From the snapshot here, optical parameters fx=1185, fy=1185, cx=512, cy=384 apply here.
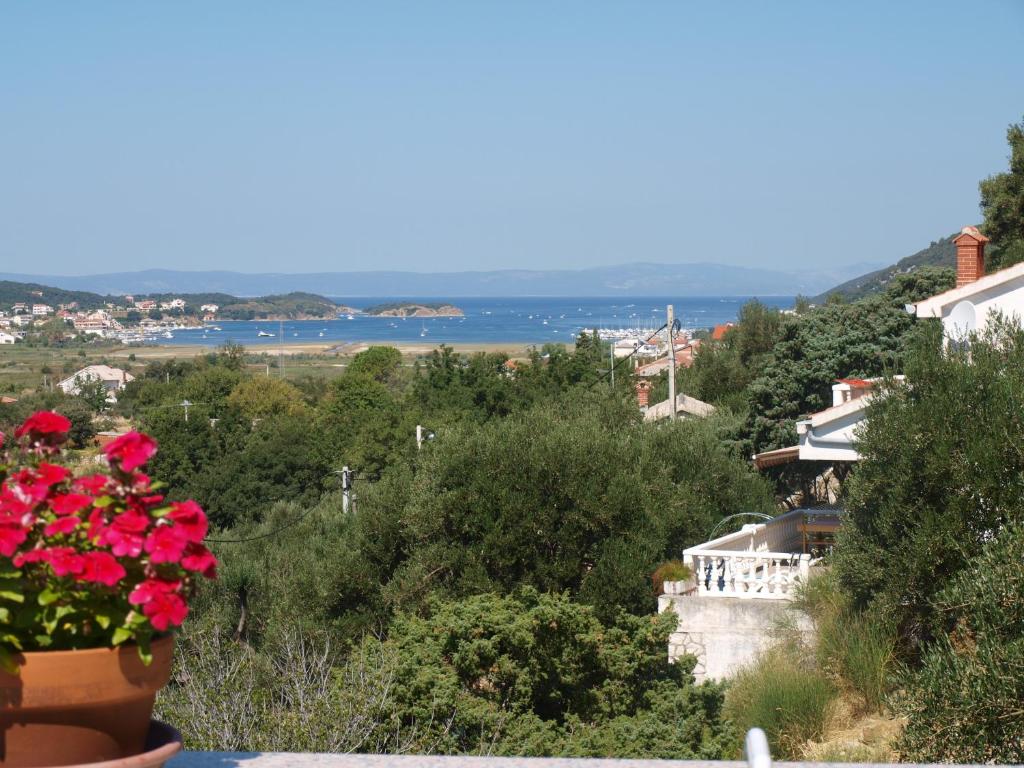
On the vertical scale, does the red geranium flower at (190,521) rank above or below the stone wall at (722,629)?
above

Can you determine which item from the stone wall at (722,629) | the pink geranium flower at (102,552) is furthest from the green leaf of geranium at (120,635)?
the stone wall at (722,629)

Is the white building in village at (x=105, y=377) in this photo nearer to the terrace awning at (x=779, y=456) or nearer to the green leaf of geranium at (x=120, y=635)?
the terrace awning at (x=779, y=456)

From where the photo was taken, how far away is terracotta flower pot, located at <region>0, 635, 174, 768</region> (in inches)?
111

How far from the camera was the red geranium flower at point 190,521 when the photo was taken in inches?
115

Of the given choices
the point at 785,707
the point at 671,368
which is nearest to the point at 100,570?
the point at 785,707

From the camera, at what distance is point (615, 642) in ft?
45.6

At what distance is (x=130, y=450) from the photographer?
9.87 feet

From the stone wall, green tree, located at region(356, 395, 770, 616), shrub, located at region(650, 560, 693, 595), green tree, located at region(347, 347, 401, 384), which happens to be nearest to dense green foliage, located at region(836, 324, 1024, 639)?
the stone wall

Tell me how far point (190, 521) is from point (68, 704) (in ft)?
1.69

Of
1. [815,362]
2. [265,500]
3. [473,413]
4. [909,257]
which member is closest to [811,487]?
[815,362]

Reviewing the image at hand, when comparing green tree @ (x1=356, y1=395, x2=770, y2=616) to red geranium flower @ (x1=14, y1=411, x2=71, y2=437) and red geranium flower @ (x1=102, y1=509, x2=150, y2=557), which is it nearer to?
red geranium flower @ (x1=14, y1=411, x2=71, y2=437)

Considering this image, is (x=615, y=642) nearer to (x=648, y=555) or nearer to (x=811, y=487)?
(x=648, y=555)

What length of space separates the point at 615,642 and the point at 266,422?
5114 centimetres

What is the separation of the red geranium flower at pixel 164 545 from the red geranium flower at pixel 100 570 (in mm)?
84
